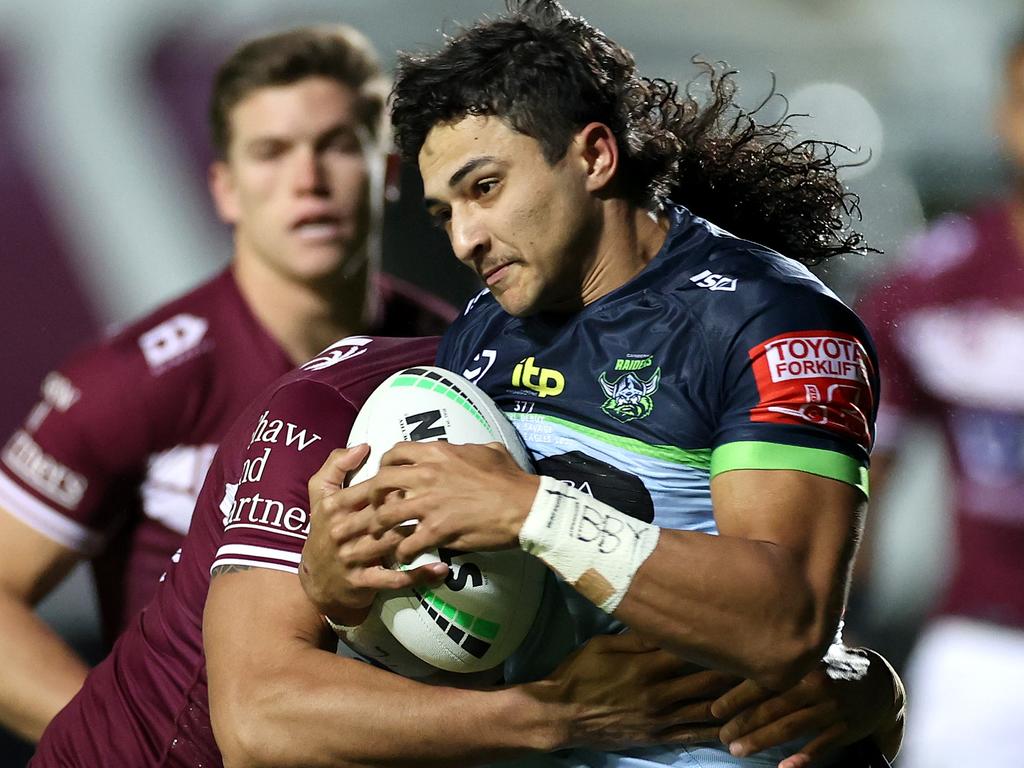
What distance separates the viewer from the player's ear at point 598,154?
179cm

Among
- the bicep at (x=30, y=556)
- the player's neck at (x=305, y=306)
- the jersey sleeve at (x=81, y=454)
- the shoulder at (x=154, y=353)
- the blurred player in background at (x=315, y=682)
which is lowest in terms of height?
the bicep at (x=30, y=556)

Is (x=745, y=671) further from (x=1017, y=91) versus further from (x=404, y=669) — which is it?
(x=1017, y=91)

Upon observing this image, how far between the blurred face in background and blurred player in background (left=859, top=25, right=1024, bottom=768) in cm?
8

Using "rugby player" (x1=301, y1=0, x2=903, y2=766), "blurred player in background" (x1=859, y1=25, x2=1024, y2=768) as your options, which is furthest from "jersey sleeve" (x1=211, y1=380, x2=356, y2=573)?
"blurred player in background" (x1=859, y1=25, x2=1024, y2=768)

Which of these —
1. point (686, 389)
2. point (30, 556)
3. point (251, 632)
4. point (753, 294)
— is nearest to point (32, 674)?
point (30, 556)

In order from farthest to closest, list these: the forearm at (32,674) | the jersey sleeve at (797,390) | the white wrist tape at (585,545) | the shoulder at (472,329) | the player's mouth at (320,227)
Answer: the player's mouth at (320,227) → the forearm at (32,674) → the shoulder at (472,329) → the jersey sleeve at (797,390) → the white wrist tape at (585,545)

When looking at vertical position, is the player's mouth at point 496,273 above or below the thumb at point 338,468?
above

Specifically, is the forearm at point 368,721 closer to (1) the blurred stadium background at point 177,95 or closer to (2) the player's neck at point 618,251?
(2) the player's neck at point 618,251

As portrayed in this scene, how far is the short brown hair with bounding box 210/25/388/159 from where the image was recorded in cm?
314

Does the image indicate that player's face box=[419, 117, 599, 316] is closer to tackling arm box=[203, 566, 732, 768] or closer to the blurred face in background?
tackling arm box=[203, 566, 732, 768]

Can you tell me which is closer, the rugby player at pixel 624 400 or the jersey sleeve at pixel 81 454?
the rugby player at pixel 624 400

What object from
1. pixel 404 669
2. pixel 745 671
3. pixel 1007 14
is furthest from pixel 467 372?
pixel 1007 14

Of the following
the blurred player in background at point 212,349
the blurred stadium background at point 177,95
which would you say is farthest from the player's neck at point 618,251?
the blurred stadium background at point 177,95

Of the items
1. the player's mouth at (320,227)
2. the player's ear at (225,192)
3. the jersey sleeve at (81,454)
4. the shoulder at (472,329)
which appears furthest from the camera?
the player's ear at (225,192)
